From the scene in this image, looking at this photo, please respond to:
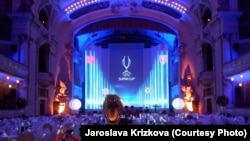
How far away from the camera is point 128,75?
3803 cm

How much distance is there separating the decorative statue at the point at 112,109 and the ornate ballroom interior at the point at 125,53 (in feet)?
44.0

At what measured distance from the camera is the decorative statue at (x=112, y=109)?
538cm

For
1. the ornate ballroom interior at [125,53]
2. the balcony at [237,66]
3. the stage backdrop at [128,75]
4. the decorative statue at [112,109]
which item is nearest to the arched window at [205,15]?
the ornate ballroom interior at [125,53]

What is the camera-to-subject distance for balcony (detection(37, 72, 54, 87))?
24975 mm

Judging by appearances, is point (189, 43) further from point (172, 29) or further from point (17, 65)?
point (17, 65)

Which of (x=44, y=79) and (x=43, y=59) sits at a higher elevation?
(x=43, y=59)

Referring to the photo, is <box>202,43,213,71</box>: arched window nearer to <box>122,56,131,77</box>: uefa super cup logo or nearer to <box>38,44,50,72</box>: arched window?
<box>38,44,50,72</box>: arched window

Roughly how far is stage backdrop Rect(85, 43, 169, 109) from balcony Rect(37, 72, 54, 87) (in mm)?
11734

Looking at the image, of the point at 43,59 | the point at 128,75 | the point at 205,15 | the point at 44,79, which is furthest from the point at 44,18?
the point at 128,75

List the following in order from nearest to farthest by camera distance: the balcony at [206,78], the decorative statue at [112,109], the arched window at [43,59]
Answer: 1. the decorative statue at [112,109]
2. the balcony at [206,78]
3. the arched window at [43,59]

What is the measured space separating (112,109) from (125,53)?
33059mm

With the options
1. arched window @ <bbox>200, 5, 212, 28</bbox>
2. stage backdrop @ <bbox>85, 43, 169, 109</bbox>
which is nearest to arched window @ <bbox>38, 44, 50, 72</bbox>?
stage backdrop @ <bbox>85, 43, 169, 109</bbox>

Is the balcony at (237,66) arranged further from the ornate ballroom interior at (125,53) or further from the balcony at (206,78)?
the balcony at (206,78)

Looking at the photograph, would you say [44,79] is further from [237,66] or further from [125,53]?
[125,53]
